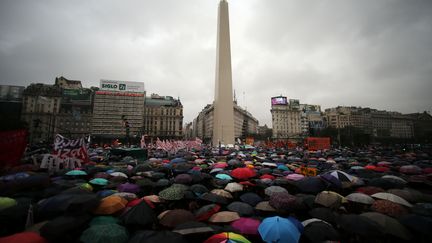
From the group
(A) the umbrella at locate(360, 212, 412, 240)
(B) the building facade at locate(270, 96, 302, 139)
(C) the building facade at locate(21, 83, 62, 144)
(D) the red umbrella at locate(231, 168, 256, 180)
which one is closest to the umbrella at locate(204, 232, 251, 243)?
(A) the umbrella at locate(360, 212, 412, 240)

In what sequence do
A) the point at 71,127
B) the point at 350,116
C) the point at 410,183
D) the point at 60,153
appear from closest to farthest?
the point at 410,183 → the point at 60,153 → the point at 71,127 → the point at 350,116

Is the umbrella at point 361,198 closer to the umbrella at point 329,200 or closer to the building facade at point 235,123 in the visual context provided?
the umbrella at point 329,200

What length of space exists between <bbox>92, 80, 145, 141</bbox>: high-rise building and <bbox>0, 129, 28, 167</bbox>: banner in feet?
232

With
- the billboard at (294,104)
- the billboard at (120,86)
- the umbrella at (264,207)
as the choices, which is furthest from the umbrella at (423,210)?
the billboard at (294,104)

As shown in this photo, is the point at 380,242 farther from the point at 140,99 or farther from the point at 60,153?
the point at 140,99

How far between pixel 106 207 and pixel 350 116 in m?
120

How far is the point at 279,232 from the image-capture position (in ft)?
14.4

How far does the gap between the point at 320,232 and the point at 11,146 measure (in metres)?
9.82

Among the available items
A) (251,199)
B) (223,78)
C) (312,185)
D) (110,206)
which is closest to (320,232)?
(251,199)

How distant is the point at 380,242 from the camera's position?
16.5ft

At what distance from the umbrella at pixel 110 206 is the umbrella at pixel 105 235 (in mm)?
1346

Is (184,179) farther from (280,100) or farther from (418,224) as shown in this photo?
(280,100)

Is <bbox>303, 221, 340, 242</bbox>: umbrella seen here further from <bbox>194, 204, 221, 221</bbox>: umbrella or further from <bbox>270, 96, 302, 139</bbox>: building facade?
<bbox>270, 96, 302, 139</bbox>: building facade

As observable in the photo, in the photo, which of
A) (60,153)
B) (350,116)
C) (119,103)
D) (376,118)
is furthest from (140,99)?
(376,118)
